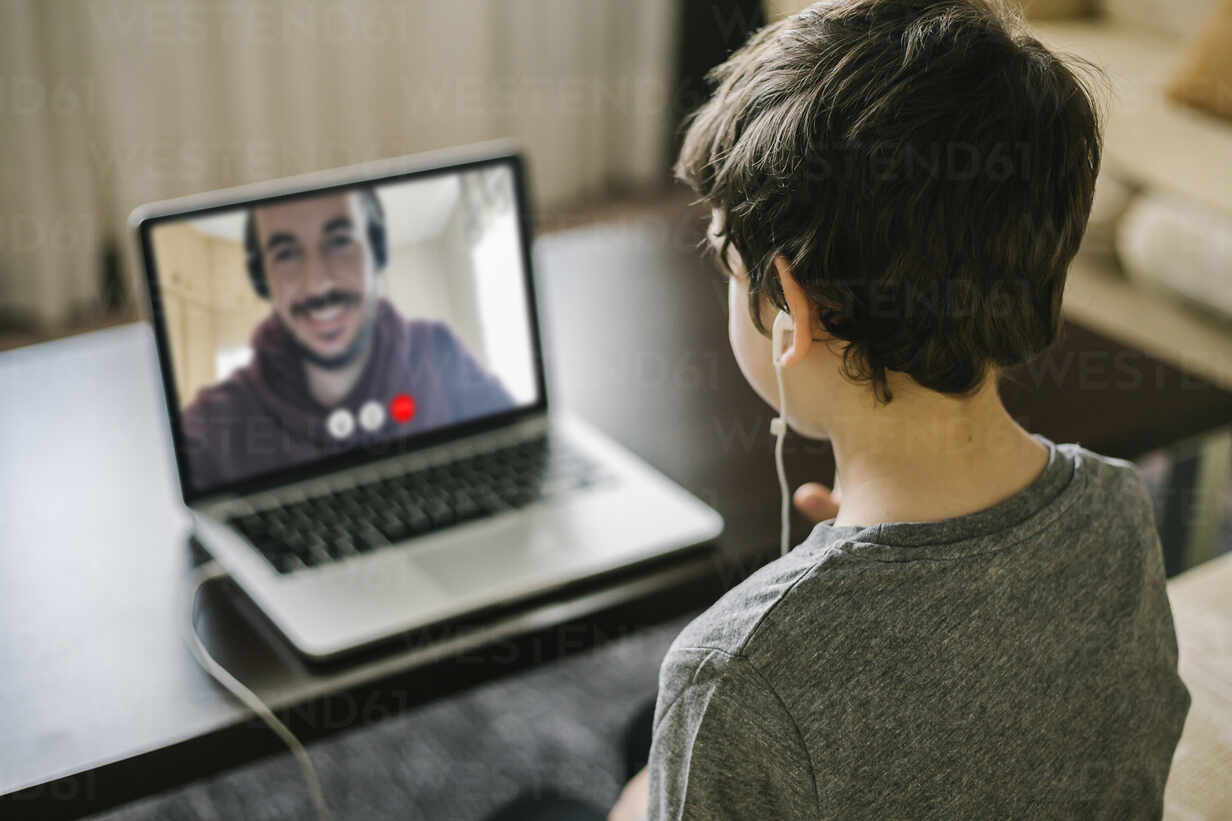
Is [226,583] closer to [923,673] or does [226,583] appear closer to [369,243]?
[369,243]

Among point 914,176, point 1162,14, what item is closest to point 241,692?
point 914,176

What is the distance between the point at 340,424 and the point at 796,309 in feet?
1.77

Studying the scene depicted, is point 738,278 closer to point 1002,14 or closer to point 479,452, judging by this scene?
point 1002,14

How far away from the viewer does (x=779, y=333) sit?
74 centimetres

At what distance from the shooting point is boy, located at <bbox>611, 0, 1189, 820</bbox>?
2.13 ft

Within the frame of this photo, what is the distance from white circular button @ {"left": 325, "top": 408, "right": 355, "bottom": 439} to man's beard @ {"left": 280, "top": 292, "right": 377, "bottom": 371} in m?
Answer: 0.04

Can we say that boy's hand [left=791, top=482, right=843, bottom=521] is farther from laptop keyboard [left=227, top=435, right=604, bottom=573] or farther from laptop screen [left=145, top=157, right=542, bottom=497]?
laptop screen [left=145, top=157, right=542, bottom=497]

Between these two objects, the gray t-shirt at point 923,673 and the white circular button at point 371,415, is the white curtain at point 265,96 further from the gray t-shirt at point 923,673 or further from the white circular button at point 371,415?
the gray t-shirt at point 923,673

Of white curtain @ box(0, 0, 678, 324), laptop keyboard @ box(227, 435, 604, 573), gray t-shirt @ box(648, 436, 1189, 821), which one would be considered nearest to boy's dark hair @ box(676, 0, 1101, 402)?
gray t-shirt @ box(648, 436, 1189, 821)

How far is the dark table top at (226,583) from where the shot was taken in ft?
2.82

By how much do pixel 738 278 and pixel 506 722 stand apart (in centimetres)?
105

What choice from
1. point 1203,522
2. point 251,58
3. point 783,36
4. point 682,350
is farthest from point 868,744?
point 251,58

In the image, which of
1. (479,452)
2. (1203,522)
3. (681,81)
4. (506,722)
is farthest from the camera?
(681,81)

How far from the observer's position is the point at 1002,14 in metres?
0.69
